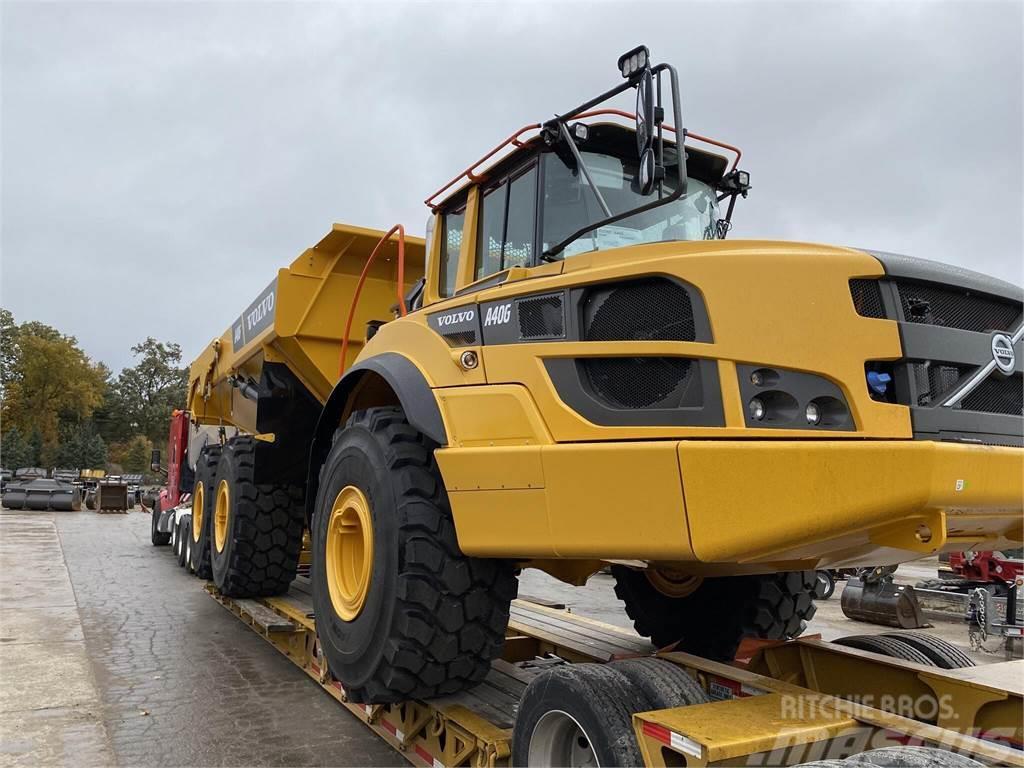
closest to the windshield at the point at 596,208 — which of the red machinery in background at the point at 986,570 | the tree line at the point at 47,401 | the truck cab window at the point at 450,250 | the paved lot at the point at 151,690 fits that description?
the truck cab window at the point at 450,250

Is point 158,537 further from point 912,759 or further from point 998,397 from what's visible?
point 912,759

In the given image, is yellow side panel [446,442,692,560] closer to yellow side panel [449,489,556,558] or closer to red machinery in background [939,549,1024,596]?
yellow side panel [449,489,556,558]

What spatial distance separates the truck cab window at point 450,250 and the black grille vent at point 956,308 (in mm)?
2188

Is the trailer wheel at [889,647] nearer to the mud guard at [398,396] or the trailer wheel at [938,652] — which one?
the trailer wheel at [938,652]

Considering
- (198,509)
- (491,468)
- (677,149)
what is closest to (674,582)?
(491,468)

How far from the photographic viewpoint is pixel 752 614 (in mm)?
4730

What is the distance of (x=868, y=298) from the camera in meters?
2.68

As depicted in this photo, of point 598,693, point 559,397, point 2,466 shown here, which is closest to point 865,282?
point 559,397

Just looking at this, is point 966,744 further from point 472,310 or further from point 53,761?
point 53,761

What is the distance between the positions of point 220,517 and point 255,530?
3.33 feet

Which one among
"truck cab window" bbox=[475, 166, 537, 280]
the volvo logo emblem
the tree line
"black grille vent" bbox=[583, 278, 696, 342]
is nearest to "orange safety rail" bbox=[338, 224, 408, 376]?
"truck cab window" bbox=[475, 166, 537, 280]

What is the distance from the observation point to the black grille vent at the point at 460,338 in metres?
3.52

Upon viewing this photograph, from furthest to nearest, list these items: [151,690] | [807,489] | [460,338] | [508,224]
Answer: [151,690], [508,224], [460,338], [807,489]

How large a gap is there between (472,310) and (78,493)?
31.9 metres
